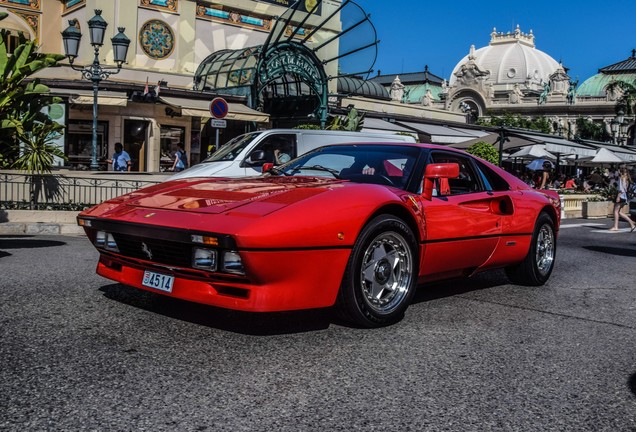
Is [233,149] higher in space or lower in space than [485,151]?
lower

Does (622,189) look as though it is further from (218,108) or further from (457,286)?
(457,286)

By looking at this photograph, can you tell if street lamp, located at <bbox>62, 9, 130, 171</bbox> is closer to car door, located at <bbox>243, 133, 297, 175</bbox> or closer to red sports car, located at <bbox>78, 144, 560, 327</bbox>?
car door, located at <bbox>243, 133, 297, 175</bbox>

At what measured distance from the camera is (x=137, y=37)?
86.7 feet

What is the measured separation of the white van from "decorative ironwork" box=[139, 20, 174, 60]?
1555 cm

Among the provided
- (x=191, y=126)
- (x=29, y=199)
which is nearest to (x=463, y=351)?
(x=29, y=199)

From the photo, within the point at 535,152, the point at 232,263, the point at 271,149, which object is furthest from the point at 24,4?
the point at 232,263

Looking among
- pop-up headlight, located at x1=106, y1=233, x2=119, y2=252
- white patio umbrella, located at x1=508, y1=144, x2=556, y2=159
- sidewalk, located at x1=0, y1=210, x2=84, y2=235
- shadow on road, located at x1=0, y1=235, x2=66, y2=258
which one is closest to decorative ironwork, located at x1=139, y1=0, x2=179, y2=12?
white patio umbrella, located at x1=508, y1=144, x2=556, y2=159

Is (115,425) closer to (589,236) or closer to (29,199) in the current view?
(29,199)

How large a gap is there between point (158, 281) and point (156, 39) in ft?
80.4

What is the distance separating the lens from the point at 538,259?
6766 millimetres

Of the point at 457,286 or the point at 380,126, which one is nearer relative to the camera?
the point at 457,286

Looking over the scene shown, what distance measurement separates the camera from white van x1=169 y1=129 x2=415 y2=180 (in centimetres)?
1191

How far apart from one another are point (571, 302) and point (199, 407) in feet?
13.6

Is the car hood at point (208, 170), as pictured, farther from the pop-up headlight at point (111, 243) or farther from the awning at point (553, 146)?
the awning at point (553, 146)
